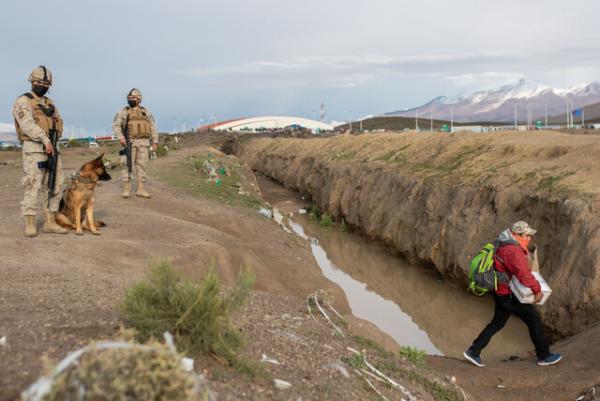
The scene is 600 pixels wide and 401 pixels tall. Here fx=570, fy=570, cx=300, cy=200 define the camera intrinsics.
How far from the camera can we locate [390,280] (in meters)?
15.1

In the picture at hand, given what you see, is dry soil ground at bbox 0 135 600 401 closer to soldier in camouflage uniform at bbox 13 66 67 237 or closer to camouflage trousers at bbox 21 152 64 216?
camouflage trousers at bbox 21 152 64 216

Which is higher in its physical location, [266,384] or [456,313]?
[266,384]

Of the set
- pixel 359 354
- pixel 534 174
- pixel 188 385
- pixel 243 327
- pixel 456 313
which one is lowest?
pixel 456 313

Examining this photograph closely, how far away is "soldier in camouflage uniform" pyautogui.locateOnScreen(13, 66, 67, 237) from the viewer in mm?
8242

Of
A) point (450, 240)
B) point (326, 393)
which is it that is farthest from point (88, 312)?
point (450, 240)

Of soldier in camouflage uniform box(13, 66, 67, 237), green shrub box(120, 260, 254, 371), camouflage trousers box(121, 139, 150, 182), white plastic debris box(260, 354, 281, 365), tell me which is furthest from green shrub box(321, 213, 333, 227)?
green shrub box(120, 260, 254, 371)

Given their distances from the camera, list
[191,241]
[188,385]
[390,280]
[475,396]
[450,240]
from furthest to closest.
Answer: [390,280], [450,240], [191,241], [475,396], [188,385]

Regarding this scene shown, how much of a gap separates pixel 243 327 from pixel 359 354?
125 cm

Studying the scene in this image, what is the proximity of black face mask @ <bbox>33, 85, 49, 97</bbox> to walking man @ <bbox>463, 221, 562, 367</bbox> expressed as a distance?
6871 millimetres

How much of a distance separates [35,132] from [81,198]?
1422mm

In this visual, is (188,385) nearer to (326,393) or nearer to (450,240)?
(326,393)

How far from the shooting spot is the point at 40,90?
8.47 metres

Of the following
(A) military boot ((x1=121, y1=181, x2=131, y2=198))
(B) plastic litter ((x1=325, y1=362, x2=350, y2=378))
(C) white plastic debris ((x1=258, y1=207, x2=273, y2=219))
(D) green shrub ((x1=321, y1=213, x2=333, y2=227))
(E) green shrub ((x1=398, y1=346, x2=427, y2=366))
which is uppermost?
(A) military boot ((x1=121, y1=181, x2=131, y2=198))

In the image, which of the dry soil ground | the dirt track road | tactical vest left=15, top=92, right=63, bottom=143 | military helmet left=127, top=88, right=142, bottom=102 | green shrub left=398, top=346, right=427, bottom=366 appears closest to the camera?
the dry soil ground
